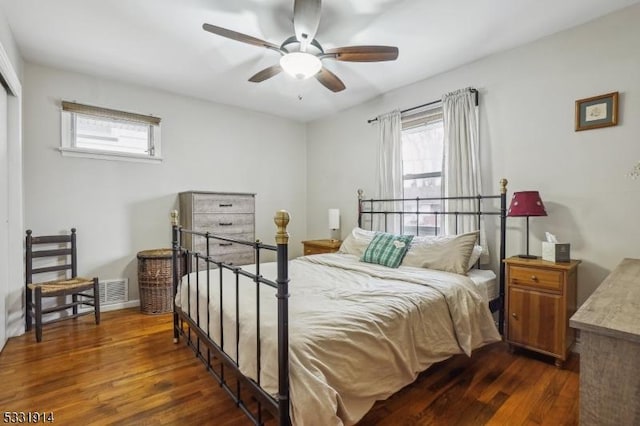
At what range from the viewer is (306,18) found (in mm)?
2002

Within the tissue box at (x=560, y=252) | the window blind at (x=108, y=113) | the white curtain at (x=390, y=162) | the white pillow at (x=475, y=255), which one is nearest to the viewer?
the tissue box at (x=560, y=252)

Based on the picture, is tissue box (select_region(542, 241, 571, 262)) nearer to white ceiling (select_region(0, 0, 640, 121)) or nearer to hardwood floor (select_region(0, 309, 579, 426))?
hardwood floor (select_region(0, 309, 579, 426))

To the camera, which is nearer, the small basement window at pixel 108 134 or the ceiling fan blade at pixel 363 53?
the ceiling fan blade at pixel 363 53

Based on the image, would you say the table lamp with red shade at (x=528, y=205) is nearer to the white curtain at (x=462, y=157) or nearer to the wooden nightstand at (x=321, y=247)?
the white curtain at (x=462, y=157)

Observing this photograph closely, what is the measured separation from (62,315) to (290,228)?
2.92m

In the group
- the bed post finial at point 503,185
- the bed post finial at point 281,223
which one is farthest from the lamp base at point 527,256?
the bed post finial at point 281,223

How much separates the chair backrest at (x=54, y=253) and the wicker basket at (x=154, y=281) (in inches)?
24.3

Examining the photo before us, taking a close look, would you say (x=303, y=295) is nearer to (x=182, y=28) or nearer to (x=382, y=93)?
(x=182, y=28)

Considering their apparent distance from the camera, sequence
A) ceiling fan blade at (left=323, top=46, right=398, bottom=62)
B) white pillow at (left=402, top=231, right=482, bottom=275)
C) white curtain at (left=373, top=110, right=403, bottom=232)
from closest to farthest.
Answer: ceiling fan blade at (left=323, top=46, right=398, bottom=62)
white pillow at (left=402, top=231, right=482, bottom=275)
white curtain at (left=373, top=110, right=403, bottom=232)

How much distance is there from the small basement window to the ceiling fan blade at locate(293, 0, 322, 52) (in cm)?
245

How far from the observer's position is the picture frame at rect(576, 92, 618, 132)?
89.7 inches

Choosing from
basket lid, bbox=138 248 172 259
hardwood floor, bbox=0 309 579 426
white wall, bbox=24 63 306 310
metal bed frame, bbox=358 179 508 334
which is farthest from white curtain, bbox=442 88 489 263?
basket lid, bbox=138 248 172 259

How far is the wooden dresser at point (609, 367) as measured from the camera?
89 centimetres

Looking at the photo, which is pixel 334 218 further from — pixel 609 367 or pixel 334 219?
pixel 609 367
